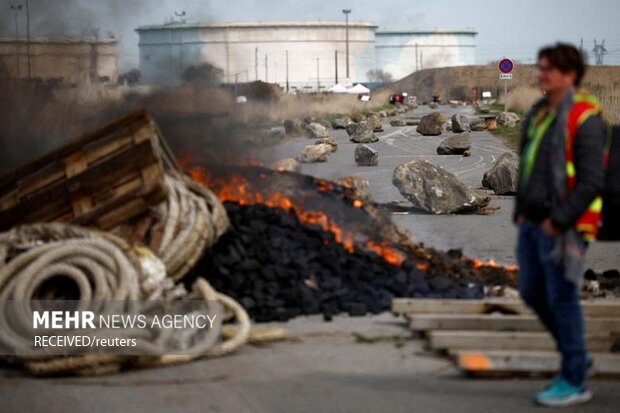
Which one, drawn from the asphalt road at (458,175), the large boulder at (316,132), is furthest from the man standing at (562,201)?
the large boulder at (316,132)

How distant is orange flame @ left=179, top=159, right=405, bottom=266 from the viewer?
1036cm

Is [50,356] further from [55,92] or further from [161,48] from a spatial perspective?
[161,48]

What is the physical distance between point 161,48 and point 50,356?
54.6 feet

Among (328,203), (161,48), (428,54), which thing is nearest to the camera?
(328,203)

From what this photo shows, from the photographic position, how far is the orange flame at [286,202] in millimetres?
10359

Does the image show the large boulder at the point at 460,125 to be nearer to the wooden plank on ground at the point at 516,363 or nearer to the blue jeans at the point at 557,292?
the wooden plank on ground at the point at 516,363

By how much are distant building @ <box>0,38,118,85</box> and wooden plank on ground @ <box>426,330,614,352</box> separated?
1311 centimetres

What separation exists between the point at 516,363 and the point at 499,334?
55cm

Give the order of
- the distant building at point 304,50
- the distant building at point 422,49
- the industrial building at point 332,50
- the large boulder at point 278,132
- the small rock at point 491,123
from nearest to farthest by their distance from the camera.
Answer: the large boulder at point 278,132, the small rock at point 491,123, the distant building at point 304,50, the industrial building at point 332,50, the distant building at point 422,49

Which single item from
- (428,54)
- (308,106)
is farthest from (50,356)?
(428,54)

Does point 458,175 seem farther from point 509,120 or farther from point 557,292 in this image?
point 509,120

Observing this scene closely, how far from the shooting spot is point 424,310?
8.61 meters

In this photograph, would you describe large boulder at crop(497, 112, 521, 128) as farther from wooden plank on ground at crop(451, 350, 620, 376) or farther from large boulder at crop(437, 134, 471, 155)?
wooden plank on ground at crop(451, 350, 620, 376)

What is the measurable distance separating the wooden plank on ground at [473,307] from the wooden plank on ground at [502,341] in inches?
30.5
